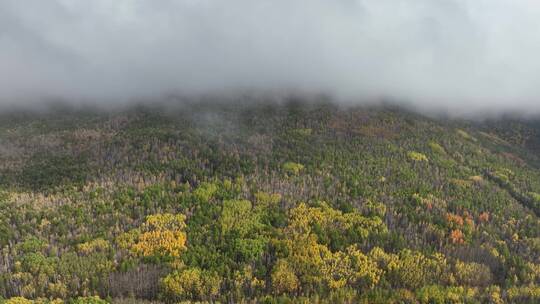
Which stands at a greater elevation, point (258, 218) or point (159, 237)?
point (258, 218)

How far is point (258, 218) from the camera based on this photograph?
68.9 meters

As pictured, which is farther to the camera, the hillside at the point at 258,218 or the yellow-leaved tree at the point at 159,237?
the yellow-leaved tree at the point at 159,237

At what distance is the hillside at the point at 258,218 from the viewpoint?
2115 inches

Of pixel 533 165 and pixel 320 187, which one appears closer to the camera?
pixel 320 187

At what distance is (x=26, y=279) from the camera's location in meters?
50.1

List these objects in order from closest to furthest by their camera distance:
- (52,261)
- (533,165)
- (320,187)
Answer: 1. (52,261)
2. (320,187)
3. (533,165)

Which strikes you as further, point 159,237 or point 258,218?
point 258,218

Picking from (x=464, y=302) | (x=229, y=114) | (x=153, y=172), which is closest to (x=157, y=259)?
(x=153, y=172)

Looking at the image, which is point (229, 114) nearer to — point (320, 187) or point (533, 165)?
point (320, 187)

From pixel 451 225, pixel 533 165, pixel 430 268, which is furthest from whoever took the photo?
pixel 533 165

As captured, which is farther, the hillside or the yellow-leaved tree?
the yellow-leaved tree

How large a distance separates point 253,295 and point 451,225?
38.5m

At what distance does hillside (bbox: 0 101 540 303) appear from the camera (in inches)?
2115

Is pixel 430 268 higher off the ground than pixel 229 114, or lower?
lower
